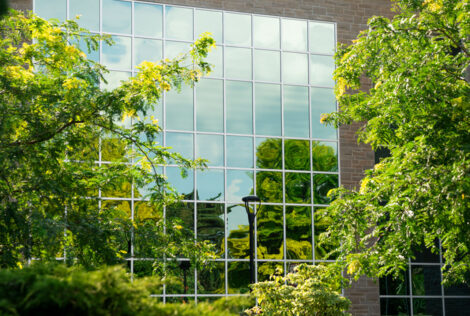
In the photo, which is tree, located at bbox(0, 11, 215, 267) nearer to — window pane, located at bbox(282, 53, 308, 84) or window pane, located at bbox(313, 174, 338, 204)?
window pane, located at bbox(313, 174, 338, 204)

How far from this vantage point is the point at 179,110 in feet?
70.3

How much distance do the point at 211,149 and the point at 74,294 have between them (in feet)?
56.3

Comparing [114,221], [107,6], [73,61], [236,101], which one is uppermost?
[107,6]

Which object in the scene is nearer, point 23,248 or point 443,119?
point 23,248

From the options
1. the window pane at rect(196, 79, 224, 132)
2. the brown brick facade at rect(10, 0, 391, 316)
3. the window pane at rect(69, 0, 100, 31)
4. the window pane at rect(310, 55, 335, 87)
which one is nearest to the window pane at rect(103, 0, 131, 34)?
the window pane at rect(69, 0, 100, 31)

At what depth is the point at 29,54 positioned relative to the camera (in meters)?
11.1

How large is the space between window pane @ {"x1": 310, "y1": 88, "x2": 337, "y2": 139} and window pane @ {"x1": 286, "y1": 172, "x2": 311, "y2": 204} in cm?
153

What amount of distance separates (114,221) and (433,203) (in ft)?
17.8

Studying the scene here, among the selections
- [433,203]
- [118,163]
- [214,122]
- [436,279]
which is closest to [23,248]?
[118,163]

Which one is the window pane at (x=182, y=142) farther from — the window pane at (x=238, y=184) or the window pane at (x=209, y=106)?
the window pane at (x=238, y=184)

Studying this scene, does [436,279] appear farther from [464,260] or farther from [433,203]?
[433,203]

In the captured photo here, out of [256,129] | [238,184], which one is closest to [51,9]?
[256,129]

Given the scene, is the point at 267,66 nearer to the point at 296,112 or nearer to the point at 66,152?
the point at 296,112

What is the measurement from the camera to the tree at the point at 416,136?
11.7 meters
